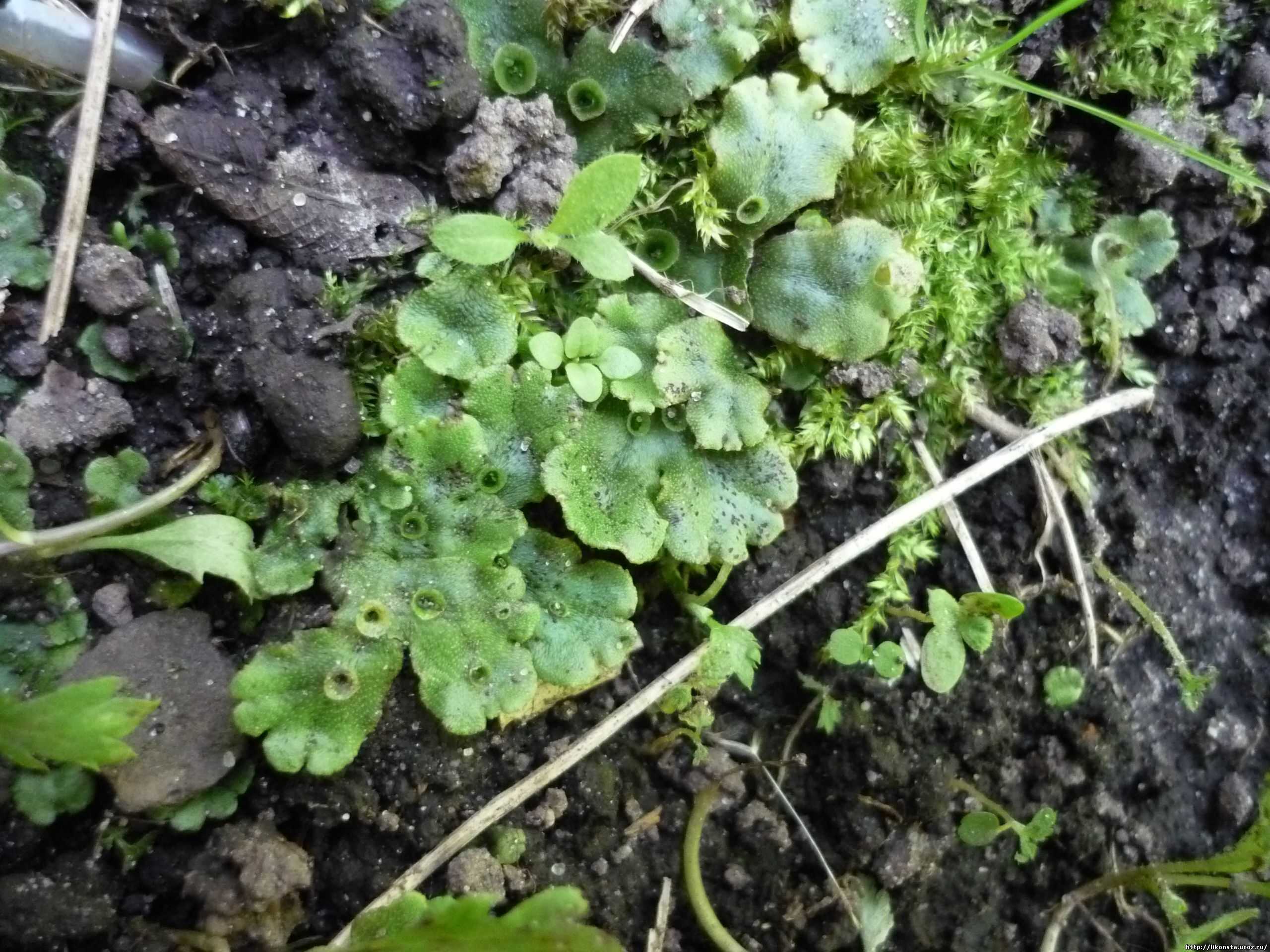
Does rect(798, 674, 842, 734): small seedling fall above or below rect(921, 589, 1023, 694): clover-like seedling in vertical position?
below

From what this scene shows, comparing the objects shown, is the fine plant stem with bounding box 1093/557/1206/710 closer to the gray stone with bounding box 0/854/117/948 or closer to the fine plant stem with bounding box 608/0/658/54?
the fine plant stem with bounding box 608/0/658/54

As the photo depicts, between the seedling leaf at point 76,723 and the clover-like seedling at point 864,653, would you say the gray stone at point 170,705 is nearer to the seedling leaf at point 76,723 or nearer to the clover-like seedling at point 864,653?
the seedling leaf at point 76,723

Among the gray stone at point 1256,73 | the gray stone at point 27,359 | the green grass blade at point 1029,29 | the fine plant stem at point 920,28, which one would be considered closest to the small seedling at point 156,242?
the gray stone at point 27,359

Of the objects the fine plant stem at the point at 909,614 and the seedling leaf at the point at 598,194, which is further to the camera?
the fine plant stem at the point at 909,614

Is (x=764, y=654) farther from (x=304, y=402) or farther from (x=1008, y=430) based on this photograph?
(x=304, y=402)

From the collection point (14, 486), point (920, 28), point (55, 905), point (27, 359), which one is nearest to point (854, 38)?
point (920, 28)

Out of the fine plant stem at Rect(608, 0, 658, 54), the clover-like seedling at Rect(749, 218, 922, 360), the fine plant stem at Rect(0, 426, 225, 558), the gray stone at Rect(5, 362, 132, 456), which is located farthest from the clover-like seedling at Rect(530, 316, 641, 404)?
the gray stone at Rect(5, 362, 132, 456)
